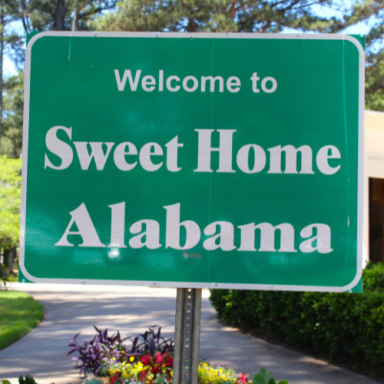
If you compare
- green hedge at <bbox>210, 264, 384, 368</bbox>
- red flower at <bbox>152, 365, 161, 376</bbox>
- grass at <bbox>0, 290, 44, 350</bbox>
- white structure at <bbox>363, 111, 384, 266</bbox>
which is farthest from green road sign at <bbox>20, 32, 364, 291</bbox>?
white structure at <bbox>363, 111, 384, 266</bbox>

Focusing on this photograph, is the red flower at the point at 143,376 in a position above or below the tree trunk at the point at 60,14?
below

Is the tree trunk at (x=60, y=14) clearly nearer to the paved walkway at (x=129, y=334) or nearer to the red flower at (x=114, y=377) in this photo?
the paved walkway at (x=129, y=334)

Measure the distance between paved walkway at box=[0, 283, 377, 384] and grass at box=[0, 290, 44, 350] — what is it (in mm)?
153

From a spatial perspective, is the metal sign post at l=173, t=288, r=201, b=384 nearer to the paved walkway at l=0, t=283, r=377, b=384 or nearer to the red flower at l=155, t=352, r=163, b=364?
the red flower at l=155, t=352, r=163, b=364

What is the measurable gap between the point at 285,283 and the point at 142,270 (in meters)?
0.65

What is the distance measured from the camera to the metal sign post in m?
2.17

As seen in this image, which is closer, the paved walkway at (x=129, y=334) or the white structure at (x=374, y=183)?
the paved walkway at (x=129, y=334)

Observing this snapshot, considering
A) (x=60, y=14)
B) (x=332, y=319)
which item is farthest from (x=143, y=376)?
(x=60, y=14)

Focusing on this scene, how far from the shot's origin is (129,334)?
8.11 metres

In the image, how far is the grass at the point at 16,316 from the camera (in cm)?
745

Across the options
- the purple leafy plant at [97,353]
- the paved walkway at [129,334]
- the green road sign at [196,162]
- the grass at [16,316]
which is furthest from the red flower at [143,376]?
the grass at [16,316]

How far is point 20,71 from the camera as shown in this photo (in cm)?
3372

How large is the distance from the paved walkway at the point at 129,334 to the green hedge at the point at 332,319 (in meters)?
0.24

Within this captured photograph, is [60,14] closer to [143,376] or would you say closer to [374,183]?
[374,183]
